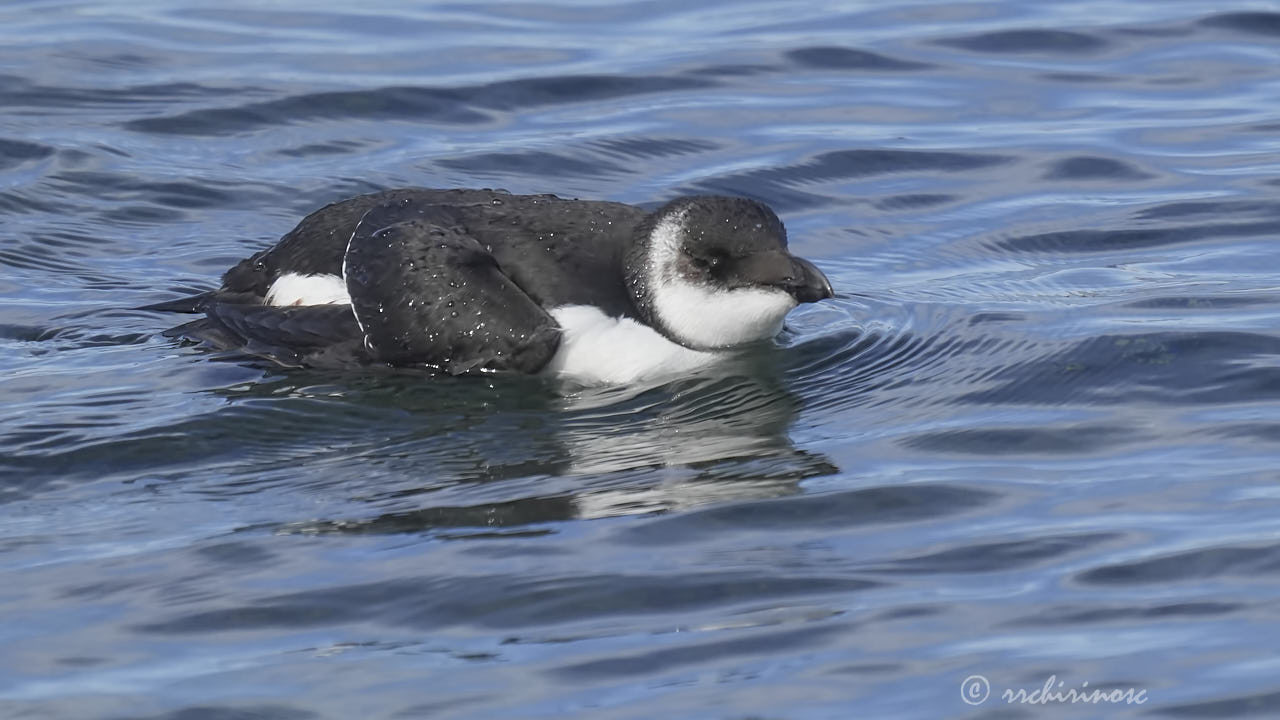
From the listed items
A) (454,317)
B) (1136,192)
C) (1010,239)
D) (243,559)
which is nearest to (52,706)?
(243,559)

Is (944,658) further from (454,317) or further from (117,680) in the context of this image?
(454,317)

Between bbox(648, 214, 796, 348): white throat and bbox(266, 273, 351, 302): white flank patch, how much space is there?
4.31 feet

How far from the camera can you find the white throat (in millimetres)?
8172

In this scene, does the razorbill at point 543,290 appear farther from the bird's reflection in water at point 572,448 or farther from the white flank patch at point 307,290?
the bird's reflection in water at point 572,448


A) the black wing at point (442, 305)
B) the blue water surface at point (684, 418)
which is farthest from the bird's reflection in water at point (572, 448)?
the black wing at point (442, 305)

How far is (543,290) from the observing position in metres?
8.14

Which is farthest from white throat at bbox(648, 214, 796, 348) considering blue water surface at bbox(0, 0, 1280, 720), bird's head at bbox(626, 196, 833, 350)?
blue water surface at bbox(0, 0, 1280, 720)

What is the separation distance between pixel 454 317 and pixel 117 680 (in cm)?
283

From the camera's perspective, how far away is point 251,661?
5641 mm

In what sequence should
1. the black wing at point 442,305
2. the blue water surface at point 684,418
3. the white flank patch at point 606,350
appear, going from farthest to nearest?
the white flank patch at point 606,350, the black wing at point 442,305, the blue water surface at point 684,418

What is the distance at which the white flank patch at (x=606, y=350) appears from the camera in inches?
321

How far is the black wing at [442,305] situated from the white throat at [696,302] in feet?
1.59

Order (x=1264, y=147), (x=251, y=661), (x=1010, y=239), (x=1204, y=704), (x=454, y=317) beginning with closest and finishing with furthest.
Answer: (x=1204, y=704) < (x=251, y=661) < (x=454, y=317) < (x=1010, y=239) < (x=1264, y=147)

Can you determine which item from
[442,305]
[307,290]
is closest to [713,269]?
[442,305]
